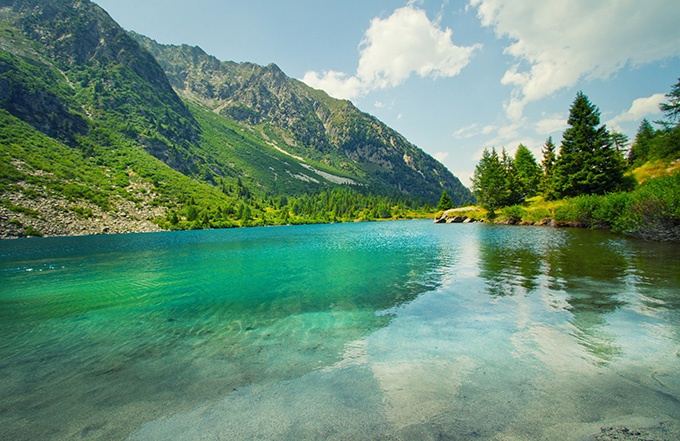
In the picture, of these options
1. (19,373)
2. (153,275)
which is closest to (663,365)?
(19,373)

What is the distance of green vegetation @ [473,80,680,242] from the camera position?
32344 mm

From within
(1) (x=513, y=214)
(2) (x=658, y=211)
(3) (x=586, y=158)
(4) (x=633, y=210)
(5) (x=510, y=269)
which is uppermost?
(3) (x=586, y=158)

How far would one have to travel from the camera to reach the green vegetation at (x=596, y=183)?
32.3 meters

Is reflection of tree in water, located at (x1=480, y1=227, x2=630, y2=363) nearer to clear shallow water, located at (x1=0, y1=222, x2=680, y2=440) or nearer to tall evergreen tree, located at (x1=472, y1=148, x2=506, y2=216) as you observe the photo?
clear shallow water, located at (x1=0, y1=222, x2=680, y2=440)

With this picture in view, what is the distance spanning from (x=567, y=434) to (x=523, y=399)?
118cm

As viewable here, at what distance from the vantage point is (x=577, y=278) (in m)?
17.7

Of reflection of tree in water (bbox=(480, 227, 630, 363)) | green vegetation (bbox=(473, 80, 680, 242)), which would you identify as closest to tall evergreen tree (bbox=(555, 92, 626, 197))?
green vegetation (bbox=(473, 80, 680, 242))

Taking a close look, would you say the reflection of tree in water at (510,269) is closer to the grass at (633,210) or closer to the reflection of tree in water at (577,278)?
the reflection of tree in water at (577,278)

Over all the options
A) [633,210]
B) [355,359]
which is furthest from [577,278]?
[633,210]

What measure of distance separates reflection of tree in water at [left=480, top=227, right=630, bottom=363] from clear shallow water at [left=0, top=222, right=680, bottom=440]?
131 millimetres

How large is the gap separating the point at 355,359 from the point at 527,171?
105 m

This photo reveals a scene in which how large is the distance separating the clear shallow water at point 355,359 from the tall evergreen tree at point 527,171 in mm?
82388

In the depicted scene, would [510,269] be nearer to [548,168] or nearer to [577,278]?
[577,278]

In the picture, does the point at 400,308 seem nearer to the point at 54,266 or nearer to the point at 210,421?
the point at 210,421
